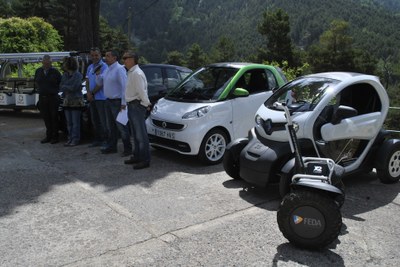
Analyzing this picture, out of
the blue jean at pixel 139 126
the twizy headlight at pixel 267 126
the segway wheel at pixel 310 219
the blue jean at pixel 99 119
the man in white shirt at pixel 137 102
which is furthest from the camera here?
the blue jean at pixel 99 119

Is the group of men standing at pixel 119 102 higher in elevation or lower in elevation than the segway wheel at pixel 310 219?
higher

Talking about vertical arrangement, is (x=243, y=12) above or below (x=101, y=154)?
above

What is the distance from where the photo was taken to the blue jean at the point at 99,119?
7.67 metres

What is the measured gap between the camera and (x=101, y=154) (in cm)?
Result: 746

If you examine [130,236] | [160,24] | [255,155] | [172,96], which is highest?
[160,24]

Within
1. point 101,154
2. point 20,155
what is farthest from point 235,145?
point 20,155

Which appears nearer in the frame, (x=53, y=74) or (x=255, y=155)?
(x=255, y=155)

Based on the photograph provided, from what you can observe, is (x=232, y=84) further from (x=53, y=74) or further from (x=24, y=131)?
(x=24, y=131)

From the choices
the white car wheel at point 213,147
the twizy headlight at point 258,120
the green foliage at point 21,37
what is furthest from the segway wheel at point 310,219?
the green foliage at point 21,37

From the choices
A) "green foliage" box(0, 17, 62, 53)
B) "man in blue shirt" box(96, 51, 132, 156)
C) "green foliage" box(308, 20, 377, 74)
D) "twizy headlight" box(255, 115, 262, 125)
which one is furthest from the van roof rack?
"green foliage" box(308, 20, 377, 74)

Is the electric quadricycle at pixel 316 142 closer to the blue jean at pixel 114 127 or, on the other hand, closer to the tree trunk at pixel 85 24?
the blue jean at pixel 114 127

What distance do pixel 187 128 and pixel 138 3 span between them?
11995cm

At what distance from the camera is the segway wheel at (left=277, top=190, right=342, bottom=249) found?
11.9 ft

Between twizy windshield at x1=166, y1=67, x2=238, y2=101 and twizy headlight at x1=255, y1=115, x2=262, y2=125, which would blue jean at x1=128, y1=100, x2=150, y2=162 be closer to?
twizy windshield at x1=166, y1=67, x2=238, y2=101
